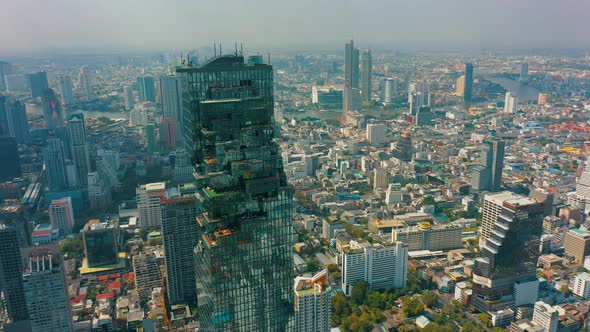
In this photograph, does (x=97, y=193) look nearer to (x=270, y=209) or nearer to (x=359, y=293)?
(x=359, y=293)

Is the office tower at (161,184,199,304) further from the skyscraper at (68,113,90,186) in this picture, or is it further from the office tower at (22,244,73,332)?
the skyscraper at (68,113,90,186)

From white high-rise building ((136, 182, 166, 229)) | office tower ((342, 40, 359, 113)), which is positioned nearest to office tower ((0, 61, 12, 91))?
white high-rise building ((136, 182, 166, 229))

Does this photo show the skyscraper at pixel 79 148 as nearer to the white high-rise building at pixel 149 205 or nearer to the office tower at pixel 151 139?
the office tower at pixel 151 139

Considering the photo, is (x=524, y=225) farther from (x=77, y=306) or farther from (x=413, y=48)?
(x=413, y=48)

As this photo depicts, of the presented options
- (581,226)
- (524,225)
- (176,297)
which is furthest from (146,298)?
(581,226)

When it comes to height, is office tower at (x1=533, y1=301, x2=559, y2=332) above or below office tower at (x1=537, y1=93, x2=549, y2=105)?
below

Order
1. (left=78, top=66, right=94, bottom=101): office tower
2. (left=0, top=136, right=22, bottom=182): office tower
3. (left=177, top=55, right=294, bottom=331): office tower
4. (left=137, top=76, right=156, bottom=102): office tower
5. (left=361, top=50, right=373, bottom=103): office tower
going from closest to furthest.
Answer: (left=177, top=55, right=294, bottom=331): office tower
(left=0, top=136, right=22, bottom=182): office tower
(left=137, top=76, right=156, bottom=102): office tower
(left=78, top=66, right=94, bottom=101): office tower
(left=361, top=50, right=373, bottom=103): office tower

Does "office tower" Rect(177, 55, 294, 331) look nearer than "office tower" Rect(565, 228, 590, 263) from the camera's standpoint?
Yes
